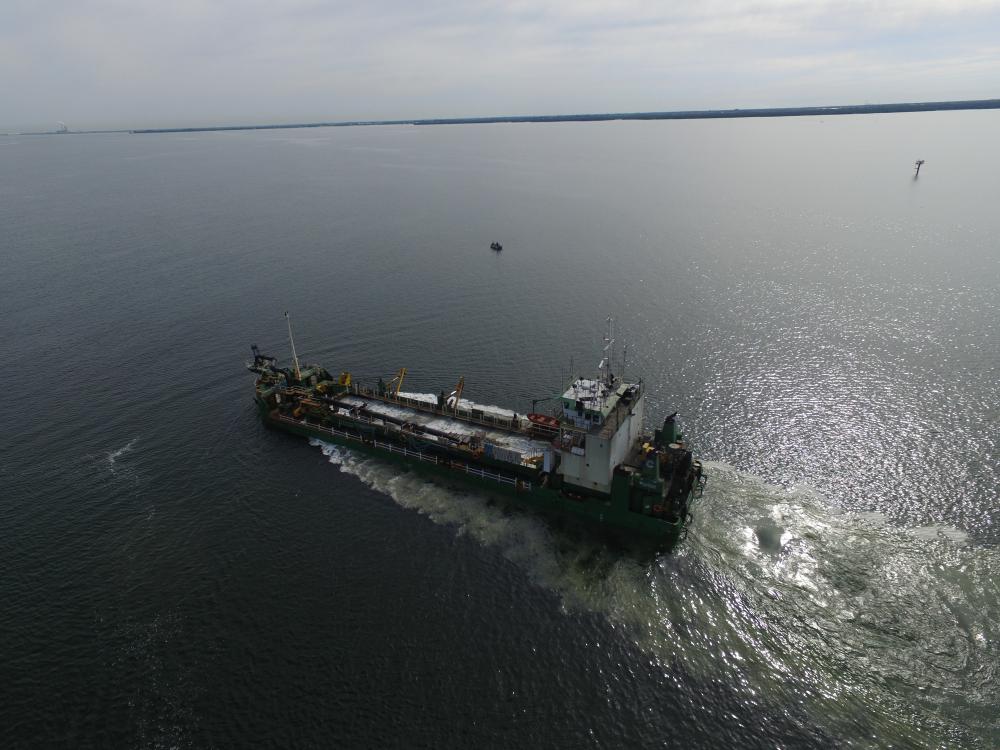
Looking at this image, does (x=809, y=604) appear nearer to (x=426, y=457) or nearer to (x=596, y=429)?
(x=596, y=429)

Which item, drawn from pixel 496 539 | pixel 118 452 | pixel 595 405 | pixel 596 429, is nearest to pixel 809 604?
pixel 596 429

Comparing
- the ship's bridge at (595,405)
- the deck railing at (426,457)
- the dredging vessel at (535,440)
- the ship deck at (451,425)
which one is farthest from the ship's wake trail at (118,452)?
the ship's bridge at (595,405)

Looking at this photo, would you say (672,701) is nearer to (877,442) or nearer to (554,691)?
(554,691)

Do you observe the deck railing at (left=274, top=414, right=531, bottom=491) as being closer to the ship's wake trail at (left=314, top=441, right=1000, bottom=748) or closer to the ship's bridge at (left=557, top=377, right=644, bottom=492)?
the ship's wake trail at (left=314, top=441, right=1000, bottom=748)

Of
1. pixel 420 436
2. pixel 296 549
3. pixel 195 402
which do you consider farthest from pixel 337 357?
pixel 296 549

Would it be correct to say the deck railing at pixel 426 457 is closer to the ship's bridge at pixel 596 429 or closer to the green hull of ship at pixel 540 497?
the green hull of ship at pixel 540 497

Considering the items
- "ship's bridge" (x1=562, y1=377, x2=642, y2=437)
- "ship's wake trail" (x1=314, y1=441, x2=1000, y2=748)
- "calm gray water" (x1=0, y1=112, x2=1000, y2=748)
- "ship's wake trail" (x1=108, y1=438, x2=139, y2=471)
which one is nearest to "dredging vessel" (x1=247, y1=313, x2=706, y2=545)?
"ship's bridge" (x1=562, y1=377, x2=642, y2=437)
